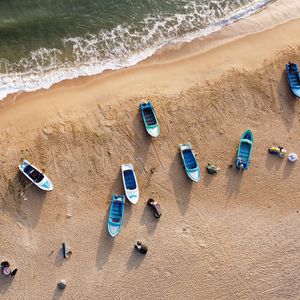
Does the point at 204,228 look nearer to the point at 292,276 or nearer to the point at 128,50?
the point at 292,276

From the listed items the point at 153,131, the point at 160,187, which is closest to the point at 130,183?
the point at 160,187

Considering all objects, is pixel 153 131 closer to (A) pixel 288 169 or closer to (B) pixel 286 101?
(A) pixel 288 169

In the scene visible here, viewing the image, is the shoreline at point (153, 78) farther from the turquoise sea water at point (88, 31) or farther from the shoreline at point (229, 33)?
the turquoise sea water at point (88, 31)

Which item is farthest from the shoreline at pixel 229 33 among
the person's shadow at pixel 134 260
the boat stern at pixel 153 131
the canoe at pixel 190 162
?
the person's shadow at pixel 134 260

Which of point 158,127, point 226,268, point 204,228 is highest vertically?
point 158,127

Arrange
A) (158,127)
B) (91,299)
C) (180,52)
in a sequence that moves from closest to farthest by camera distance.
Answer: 1. (91,299)
2. (158,127)
3. (180,52)

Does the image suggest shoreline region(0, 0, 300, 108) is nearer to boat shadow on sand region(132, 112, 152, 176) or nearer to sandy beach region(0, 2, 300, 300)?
sandy beach region(0, 2, 300, 300)

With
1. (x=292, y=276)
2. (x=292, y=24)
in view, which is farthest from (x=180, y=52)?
(x=292, y=276)
